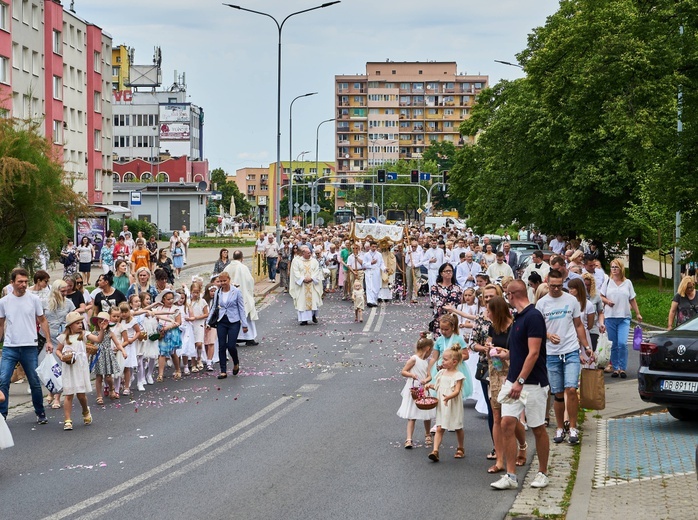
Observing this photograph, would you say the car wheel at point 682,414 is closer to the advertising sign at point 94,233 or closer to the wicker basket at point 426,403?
the wicker basket at point 426,403

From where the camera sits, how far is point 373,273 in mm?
33750

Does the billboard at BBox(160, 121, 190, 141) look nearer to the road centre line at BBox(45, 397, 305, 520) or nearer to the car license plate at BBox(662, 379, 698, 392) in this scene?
the road centre line at BBox(45, 397, 305, 520)

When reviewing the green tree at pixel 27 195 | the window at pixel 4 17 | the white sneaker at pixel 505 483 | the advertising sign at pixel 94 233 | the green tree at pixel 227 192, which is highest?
the window at pixel 4 17

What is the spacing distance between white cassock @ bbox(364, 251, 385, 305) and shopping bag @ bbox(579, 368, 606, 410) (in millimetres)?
19398

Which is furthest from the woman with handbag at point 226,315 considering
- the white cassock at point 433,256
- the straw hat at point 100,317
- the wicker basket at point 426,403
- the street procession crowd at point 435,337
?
the white cassock at point 433,256

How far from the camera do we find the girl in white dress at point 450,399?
457 inches

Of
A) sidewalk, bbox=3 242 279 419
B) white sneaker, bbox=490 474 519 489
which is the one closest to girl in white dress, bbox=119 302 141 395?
sidewalk, bbox=3 242 279 419

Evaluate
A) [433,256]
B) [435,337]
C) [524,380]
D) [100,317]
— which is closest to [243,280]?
[100,317]

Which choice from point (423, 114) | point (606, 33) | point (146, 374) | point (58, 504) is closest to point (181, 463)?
point (58, 504)

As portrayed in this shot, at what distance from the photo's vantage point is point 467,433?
13.1 metres

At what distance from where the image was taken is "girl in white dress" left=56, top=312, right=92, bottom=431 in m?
13.8

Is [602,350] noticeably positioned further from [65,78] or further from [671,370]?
[65,78]

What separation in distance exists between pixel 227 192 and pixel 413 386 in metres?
174

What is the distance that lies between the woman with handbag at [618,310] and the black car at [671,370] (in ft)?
14.9
